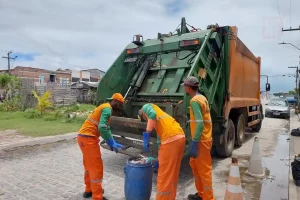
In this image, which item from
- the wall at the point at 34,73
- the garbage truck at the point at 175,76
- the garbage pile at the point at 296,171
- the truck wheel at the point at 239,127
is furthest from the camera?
the wall at the point at 34,73

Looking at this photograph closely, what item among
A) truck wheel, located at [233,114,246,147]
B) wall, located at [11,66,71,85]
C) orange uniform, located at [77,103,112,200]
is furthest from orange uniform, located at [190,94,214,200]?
wall, located at [11,66,71,85]

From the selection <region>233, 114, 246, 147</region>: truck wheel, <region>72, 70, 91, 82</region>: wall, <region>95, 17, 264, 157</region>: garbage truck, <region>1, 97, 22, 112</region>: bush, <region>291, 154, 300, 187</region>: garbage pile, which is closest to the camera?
<region>291, 154, 300, 187</region>: garbage pile

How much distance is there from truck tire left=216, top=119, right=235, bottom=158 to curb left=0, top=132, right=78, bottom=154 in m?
4.19

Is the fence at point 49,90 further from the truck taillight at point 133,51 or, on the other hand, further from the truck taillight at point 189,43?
the truck taillight at point 189,43

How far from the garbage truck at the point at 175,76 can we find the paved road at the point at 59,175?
50 cm

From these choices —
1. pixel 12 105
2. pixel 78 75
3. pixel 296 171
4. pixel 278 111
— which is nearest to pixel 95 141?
pixel 296 171

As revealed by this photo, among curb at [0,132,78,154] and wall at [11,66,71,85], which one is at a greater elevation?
wall at [11,66,71,85]

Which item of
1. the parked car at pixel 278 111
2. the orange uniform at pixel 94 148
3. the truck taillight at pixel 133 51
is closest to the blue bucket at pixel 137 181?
the orange uniform at pixel 94 148

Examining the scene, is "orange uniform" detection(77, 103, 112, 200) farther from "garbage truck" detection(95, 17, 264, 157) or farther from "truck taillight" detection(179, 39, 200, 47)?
"truck taillight" detection(179, 39, 200, 47)

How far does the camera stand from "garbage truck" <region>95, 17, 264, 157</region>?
4711 millimetres

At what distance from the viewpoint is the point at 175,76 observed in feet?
16.8

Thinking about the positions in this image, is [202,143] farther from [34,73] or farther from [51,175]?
[34,73]

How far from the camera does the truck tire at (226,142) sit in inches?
Answer: 216

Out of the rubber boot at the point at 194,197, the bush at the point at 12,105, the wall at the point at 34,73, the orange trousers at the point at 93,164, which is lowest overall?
the rubber boot at the point at 194,197
